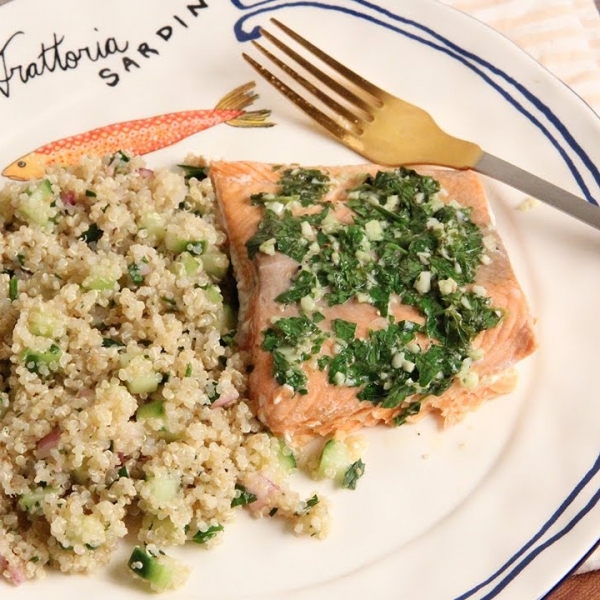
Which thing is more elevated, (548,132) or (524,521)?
(548,132)

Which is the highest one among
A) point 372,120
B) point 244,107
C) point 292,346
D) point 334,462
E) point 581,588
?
point 244,107

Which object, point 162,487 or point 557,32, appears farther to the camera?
point 557,32

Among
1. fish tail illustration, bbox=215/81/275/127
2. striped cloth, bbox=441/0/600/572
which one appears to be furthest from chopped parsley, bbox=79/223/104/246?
striped cloth, bbox=441/0/600/572

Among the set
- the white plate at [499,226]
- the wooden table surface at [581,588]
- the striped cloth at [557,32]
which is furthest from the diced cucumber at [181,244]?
the striped cloth at [557,32]

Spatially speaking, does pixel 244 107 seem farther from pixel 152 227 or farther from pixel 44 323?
pixel 44 323

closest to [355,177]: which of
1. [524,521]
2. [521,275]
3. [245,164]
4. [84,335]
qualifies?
[245,164]

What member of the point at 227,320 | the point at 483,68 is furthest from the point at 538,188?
the point at 227,320

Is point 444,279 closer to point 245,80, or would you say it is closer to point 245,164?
point 245,164

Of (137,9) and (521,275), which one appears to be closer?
(521,275)

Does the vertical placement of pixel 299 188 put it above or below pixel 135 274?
above
